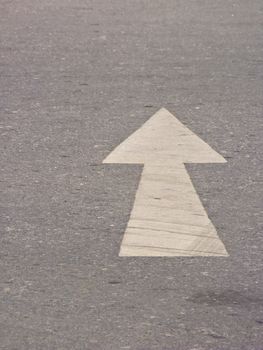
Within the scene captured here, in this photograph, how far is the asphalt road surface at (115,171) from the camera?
4.81 metres

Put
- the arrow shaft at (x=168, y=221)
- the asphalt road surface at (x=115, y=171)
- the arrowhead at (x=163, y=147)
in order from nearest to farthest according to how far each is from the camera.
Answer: the asphalt road surface at (x=115, y=171)
the arrow shaft at (x=168, y=221)
the arrowhead at (x=163, y=147)

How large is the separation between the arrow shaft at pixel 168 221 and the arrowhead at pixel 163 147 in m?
0.22

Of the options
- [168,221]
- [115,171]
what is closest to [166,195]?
[168,221]

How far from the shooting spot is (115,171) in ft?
22.8

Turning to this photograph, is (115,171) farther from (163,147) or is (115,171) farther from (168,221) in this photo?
(168,221)

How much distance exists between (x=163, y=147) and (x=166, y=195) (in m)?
0.99

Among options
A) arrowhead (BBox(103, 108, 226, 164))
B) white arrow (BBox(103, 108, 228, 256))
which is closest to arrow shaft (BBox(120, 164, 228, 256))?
white arrow (BBox(103, 108, 228, 256))

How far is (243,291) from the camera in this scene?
5117 mm

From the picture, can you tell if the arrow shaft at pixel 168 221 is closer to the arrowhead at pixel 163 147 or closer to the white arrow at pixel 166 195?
the white arrow at pixel 166 195

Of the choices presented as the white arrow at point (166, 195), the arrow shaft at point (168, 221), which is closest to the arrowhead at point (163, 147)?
the white arrow at point (166, 195)

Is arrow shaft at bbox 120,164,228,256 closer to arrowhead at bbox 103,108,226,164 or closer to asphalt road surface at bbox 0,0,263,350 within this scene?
asphalt road surface at bbox 0,0,263,350

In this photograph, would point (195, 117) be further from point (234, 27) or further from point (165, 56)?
point (234, 27)

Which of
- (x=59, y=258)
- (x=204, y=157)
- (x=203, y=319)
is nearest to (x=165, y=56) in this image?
(x=204, y=157)

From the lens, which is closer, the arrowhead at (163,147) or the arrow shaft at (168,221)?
the arrow shaft at (168,221)
